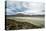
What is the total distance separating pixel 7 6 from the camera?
1.35m

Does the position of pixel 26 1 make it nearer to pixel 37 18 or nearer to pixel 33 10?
pixel 33 10

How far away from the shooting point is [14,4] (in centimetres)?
136

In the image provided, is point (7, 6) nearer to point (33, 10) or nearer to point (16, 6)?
point (16, 6)

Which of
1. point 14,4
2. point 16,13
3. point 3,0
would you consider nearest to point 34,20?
point 16,13

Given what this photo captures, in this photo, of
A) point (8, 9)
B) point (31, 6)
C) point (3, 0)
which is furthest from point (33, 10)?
point (3, 0)

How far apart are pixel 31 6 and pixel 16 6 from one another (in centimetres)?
28

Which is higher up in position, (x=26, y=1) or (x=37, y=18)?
(x=26, y=1)

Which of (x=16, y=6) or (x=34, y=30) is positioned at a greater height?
(x=16, y=6)

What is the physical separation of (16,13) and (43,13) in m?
0.51

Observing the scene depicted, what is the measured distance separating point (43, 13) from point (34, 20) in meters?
0.22

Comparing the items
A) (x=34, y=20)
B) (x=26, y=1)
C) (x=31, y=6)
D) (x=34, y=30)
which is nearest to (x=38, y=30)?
(x=34, y=30)

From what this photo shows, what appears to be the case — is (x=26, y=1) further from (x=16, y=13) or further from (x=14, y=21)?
(x=14, y=21)

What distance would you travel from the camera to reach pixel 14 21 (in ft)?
4.47

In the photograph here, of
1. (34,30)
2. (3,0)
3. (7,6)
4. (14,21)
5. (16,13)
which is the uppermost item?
(3,0)
